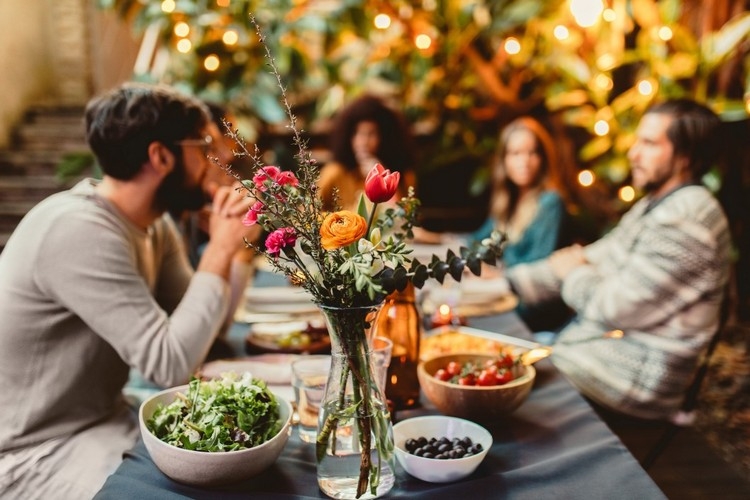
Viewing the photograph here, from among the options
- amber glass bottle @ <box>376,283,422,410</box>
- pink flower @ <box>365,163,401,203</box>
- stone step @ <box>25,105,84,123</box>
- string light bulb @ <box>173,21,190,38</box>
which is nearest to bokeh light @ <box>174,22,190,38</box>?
string light bulb @ <box>173,21,190,38</box>

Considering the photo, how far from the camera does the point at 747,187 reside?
121 inches

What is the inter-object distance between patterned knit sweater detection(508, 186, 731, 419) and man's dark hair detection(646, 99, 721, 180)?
0.14 metres

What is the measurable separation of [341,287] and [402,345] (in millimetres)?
446

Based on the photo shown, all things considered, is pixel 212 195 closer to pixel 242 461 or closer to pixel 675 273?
pixel 242 461

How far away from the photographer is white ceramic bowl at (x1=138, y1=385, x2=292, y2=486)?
3.00 ft

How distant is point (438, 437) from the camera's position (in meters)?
1.06

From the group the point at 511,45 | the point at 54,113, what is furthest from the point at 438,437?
the point at 54,113

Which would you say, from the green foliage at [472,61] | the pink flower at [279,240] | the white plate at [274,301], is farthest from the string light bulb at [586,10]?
the pink flower at [279,240]

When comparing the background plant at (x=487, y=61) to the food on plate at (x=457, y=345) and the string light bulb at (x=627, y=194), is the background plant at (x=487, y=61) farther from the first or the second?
the food on plate at (x=457, y=345)

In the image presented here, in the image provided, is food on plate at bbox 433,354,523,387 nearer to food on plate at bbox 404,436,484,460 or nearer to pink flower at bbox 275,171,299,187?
food on plate at bbox 404,436,484,460

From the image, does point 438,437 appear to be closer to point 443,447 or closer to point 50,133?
point 443,447

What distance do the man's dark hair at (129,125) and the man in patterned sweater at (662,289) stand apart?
1239 millimetres

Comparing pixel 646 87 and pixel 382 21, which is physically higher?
pixel 382 21

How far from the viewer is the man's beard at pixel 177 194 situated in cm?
151
